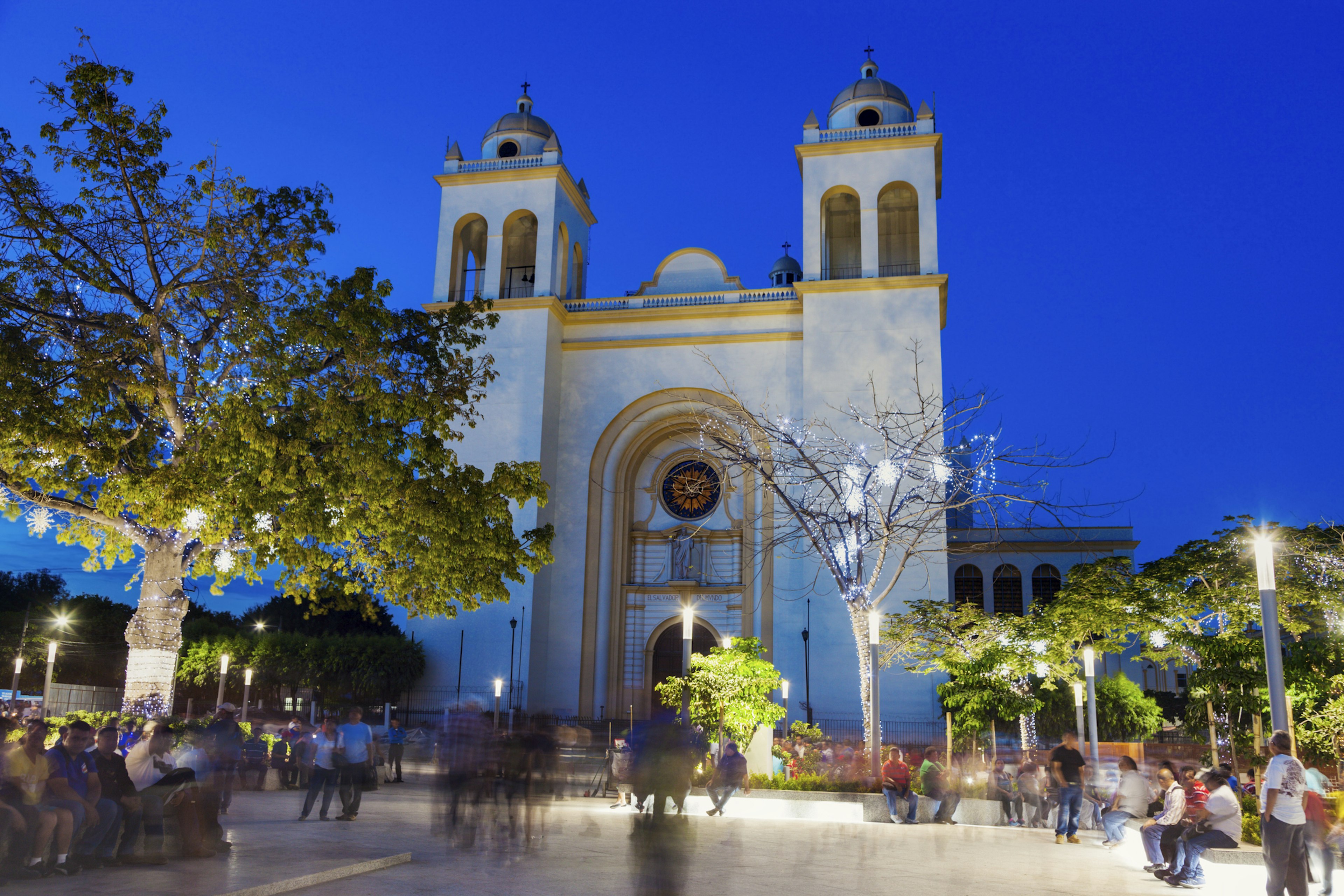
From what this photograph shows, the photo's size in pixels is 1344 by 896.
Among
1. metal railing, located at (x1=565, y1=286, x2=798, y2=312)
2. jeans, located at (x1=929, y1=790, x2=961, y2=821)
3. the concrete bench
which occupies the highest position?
metal railing, located at (x1=565, y1=286, x2=798, y2=312)

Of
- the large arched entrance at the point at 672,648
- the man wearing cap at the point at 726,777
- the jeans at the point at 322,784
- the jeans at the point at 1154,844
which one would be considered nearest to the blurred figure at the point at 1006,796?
the man wearing cap at the point at 726,777

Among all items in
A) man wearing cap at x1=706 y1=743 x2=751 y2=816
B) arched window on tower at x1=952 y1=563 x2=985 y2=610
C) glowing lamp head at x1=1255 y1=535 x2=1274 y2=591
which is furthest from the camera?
arched window on tower at x1=952 y1=563 x2=985 y2=610

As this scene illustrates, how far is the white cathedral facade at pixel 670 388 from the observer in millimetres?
28562

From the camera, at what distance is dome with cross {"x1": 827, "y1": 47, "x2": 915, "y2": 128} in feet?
Result: 106

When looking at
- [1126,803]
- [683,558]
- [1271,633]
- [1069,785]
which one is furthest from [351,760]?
[683,558]

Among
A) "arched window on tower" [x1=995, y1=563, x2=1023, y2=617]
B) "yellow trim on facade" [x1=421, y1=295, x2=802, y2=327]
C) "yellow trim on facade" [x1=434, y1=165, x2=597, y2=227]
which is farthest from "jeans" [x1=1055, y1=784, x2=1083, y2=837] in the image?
"arched window on tower" [x1=995, y1=563, x2=1023, y2=617]

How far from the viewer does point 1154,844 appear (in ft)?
30.7

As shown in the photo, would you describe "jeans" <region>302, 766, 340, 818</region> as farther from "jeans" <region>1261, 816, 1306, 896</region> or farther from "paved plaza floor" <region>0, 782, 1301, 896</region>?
"jeans" <region>1261, 816, 1306, 896</region>

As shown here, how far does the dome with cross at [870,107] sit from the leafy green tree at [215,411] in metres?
21.9

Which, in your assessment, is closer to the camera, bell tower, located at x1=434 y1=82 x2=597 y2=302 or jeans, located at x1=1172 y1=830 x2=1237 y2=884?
jeans, located at x1=1172 y1=830 x2=1237 y2=884

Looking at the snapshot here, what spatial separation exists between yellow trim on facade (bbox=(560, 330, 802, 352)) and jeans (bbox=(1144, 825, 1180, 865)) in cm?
2226

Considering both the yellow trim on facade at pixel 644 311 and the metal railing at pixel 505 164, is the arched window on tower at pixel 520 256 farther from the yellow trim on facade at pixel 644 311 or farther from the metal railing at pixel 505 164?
the yellow trim on facade at pixel 644 311

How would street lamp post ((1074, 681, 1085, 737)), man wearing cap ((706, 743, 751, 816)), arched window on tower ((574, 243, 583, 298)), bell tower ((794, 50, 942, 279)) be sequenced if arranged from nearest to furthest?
1. man wearing cap ((706, 743, 751, 816))
2. street lamp post ((1074, 681, 1085, 737))
3. bell tower ((794, 50, 942, 279))
4. arched window on tower ((574, 243, 583, 298))

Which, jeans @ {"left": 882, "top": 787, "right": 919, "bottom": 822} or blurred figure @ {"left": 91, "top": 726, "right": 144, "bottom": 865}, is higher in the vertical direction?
blurred figure @ {"left": 91, "top": 726, "right": 144, "bottom": 865}
